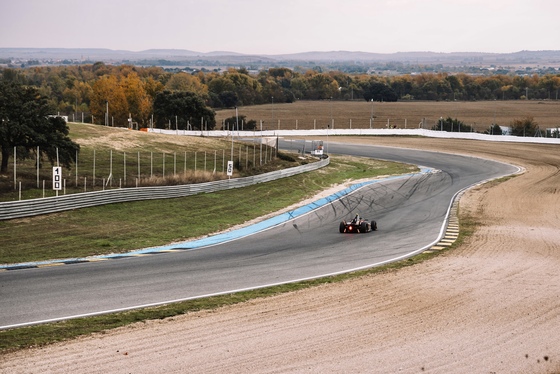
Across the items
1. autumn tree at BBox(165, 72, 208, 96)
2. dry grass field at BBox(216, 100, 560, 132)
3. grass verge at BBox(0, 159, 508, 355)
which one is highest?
autumn tree at BBox(165, 72, 208, 96)

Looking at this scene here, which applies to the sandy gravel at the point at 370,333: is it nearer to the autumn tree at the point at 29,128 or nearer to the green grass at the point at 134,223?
the green grass at the point at 134,223

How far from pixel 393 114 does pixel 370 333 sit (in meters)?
128

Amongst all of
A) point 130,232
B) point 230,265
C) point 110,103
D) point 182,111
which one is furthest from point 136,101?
point 230,265

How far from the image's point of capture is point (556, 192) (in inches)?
2062

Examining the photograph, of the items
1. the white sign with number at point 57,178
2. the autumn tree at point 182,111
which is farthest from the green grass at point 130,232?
the autumn tree at point 182,111

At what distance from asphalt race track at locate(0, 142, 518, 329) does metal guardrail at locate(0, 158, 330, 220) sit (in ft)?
24.3

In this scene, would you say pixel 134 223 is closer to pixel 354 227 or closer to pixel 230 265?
pixel 230 265

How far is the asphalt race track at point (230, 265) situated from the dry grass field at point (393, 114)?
7271 cm

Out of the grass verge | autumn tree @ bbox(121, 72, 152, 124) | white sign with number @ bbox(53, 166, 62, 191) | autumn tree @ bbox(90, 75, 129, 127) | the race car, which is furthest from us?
autumn tree @ bbox(121, 72, 152, 124)

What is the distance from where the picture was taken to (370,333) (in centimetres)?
1995

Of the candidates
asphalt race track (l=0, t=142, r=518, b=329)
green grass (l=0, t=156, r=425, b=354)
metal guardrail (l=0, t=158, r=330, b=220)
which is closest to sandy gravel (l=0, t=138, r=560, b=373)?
green grass (l=0, t=156, r=425, b=354)

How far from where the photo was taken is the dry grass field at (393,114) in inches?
4892

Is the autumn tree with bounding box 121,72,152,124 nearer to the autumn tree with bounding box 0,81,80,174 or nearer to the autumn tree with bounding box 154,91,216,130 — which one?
the autumn tree with bounding box 154,91,216,130

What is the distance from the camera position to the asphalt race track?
74.7 feet
